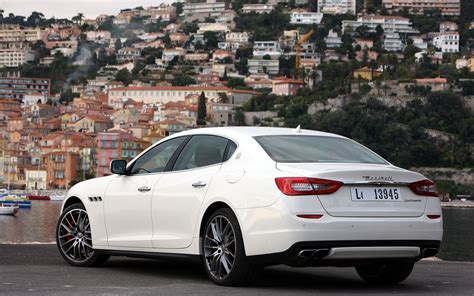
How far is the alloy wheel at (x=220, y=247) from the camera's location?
30.7ft

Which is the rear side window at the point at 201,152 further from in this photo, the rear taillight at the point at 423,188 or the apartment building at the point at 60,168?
the apartment building at the point at 60,168

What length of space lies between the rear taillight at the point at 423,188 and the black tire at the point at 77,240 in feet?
8.99

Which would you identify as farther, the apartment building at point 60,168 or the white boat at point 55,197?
the apartment building at point 60,168

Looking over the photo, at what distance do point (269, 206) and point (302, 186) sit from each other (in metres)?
0.26

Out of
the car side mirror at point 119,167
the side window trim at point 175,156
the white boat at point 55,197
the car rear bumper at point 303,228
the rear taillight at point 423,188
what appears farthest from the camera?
the white boat at point 55,197

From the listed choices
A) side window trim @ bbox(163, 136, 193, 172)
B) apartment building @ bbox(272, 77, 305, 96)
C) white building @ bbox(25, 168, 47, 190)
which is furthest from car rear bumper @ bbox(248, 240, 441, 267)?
apartment building @ bbox(272, 77, 305, 96)

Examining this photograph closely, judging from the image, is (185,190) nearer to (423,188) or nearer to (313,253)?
(313,253)

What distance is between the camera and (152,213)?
10203mm

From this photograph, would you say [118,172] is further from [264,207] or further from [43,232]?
[43,232]

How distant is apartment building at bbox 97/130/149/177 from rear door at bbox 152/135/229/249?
135029 mm

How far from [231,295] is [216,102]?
17451cm

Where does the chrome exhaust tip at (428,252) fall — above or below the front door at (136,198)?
below

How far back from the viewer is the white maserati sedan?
9.02 m

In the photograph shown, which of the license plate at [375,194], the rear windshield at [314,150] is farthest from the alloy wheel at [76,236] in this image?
the license plate at [375,194]
